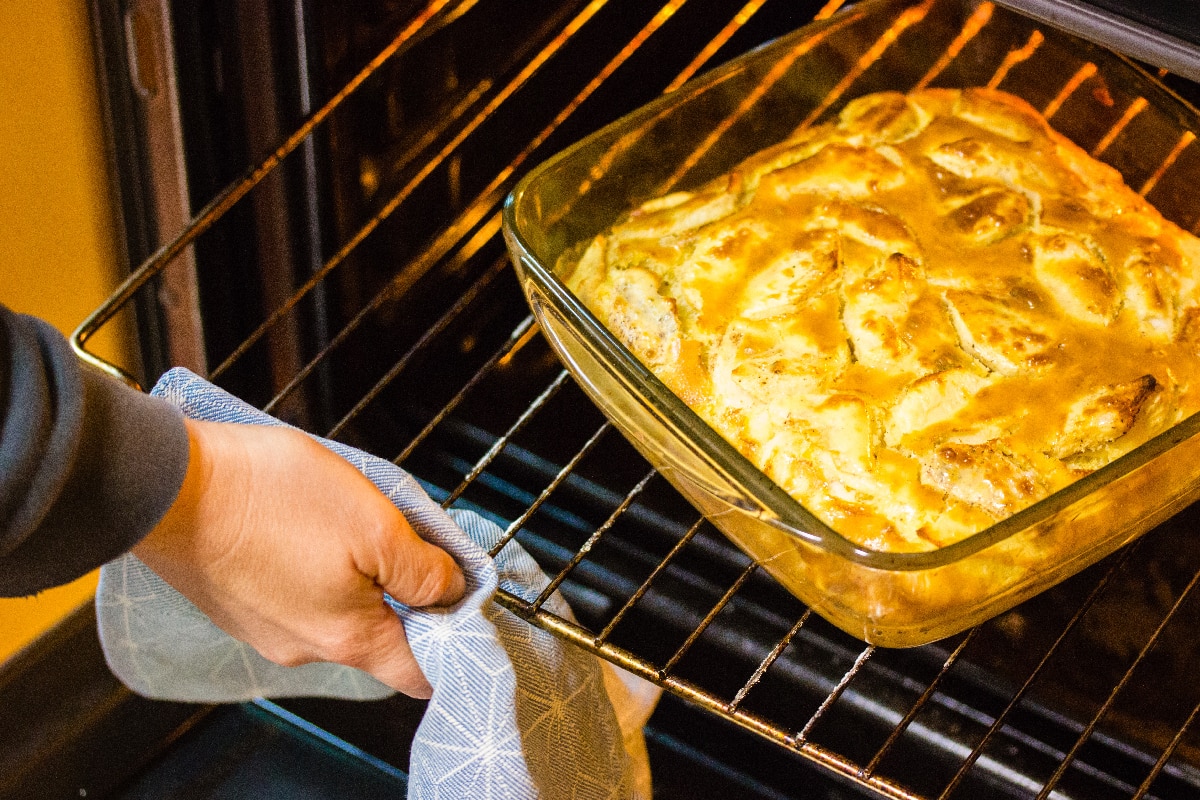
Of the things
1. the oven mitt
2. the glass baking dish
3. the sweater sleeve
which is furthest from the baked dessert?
the sweater sleeve

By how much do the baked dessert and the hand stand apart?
28 centimetres

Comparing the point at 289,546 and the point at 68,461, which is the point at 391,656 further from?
the point at 68,461

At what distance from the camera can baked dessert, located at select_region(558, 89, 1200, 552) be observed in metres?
0.80

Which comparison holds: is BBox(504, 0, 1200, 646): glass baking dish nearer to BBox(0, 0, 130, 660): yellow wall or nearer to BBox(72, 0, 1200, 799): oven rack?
BBox(72, 0, 1200, 799): oven rack

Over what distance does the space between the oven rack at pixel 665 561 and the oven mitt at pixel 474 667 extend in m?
0.03

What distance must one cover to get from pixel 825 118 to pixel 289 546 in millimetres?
726

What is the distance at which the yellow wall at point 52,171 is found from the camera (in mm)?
976

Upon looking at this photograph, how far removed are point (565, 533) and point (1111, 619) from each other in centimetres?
51

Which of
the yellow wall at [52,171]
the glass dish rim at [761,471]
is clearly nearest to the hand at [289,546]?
the glass dish rim at [761,471]

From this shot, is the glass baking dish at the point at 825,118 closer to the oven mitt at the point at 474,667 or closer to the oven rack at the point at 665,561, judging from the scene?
the oven rack at the point at 665,561

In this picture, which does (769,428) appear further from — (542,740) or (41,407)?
(41,407)

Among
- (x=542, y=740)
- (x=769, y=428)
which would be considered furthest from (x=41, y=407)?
(x=769, y=428)

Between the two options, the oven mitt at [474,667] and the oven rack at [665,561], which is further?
the oven rack at [665,561]

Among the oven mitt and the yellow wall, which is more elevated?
the yellow wall
